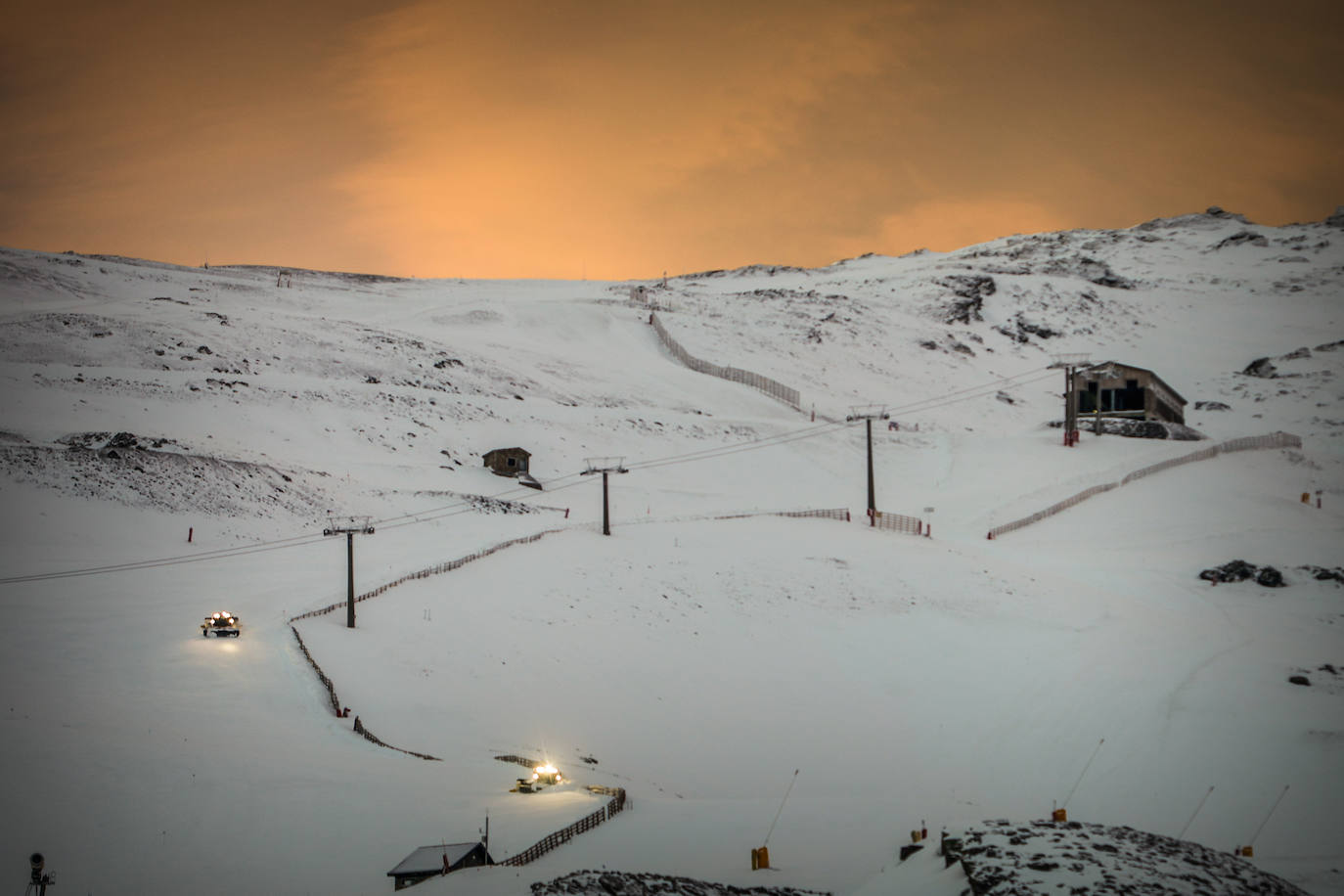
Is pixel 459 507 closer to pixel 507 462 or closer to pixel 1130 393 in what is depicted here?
pixel 507 462

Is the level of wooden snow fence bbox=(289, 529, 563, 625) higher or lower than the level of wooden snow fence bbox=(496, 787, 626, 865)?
higher

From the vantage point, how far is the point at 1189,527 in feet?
184

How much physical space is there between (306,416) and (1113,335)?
10174 cm

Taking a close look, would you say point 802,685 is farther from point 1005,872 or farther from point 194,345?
point 194,345

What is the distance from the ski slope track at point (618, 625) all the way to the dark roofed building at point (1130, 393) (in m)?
6.98

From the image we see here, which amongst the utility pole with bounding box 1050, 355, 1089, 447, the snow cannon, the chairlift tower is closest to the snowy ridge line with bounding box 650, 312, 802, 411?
the utility pole with bounding box 1050, 355, 1089, 447

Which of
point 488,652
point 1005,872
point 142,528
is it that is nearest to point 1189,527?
point 488,652

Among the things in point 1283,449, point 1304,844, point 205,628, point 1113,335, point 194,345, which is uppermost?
point 1113,335

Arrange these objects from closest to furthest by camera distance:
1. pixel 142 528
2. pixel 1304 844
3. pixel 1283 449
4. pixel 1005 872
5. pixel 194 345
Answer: pixel 1005 872 < pixel 1304 844 < pixel 142 528 < pixel 1283 449 < pixel 194 345

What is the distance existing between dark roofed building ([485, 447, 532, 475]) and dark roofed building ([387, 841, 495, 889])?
45.9m

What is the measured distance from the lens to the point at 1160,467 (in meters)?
66.1

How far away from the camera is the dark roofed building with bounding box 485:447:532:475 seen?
2542 inches

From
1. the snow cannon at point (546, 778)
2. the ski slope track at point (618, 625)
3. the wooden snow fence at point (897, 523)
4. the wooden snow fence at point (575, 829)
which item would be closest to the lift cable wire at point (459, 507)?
the ski slope track at point (618, 625)

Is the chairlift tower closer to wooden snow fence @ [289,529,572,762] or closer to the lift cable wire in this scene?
wooden snow fence @ [289,529,572,762]
